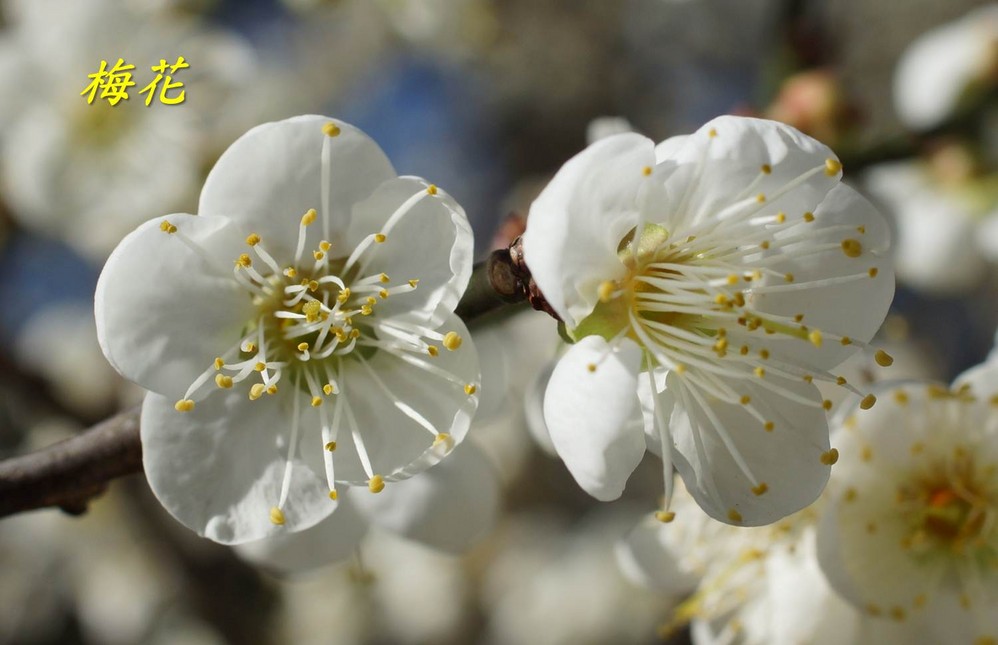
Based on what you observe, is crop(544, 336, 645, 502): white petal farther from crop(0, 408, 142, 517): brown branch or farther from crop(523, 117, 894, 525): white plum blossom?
crop(0, 408, 142, 517): brown branch

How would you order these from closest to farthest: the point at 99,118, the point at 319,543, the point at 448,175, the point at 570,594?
the point at 319,543, the point at 99,118, the point at 570,594, the point at 448,175

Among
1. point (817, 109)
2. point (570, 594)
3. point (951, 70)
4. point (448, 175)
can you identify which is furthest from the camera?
point (448, 175)

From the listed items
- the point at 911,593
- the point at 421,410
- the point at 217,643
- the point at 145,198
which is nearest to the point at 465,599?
the point at 217,643

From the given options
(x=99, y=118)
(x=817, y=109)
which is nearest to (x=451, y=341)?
(x=817, y=109)

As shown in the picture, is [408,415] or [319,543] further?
[319,543]

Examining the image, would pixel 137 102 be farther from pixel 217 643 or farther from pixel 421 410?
pixel 217 643

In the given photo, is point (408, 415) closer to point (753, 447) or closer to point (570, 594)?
point (753, 447)

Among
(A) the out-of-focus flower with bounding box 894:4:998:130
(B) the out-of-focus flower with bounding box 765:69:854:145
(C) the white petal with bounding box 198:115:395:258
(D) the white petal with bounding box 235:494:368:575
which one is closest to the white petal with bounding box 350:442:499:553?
(D) the white petal with bounding box 235:494:368:575
